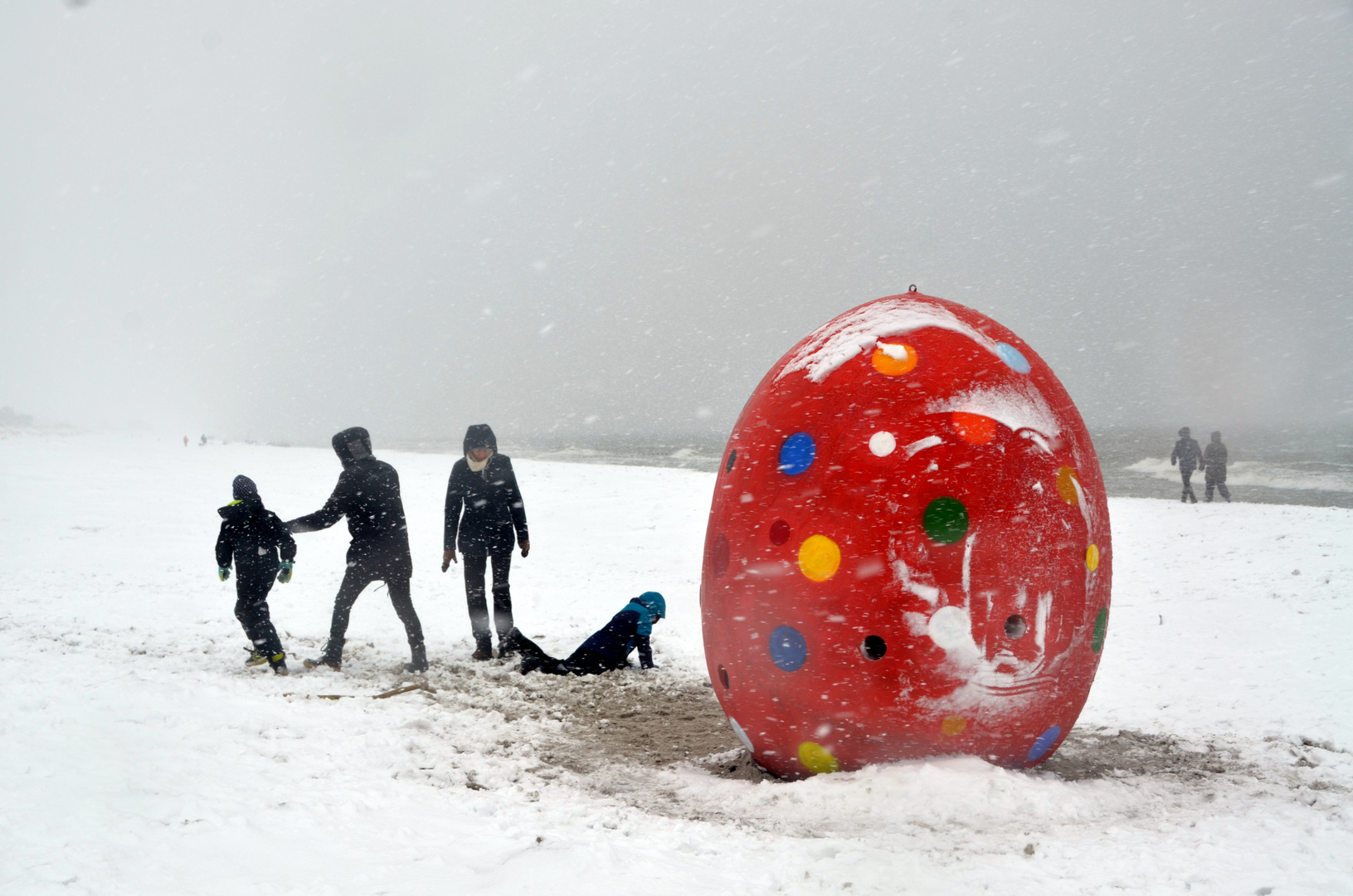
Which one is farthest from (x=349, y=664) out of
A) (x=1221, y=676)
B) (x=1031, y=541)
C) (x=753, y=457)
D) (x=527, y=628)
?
(x=1221, y=676)

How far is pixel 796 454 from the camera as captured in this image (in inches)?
151

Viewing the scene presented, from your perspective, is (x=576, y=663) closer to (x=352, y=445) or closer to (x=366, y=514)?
(x=366, y=514)

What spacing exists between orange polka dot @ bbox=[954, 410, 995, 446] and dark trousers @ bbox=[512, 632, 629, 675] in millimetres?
3798

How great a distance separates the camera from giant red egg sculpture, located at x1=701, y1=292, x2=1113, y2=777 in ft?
11.3

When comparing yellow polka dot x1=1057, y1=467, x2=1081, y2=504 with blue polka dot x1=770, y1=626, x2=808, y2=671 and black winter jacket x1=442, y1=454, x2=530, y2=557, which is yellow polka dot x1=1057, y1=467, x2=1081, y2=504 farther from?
black winter jacket x1=442, y1=454, x2=530, y2=557

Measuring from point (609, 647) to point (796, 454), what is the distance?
3247 millimetres

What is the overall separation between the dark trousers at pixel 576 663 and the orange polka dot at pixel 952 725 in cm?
341

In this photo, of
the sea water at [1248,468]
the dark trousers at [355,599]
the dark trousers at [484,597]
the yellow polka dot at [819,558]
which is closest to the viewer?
the yellow polka dot at [819,558]

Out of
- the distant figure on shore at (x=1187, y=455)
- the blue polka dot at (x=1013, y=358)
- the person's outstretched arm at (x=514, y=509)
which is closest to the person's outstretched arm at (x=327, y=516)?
the person's outstretched arm at (x=514, y=509)

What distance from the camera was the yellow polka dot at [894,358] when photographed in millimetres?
3803

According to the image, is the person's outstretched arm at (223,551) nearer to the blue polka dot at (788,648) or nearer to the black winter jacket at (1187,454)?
the blue polka dot at (788,648)

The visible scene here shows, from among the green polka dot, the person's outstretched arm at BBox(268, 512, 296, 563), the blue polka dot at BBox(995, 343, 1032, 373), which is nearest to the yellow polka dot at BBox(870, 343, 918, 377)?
the blue polka dot at BBox(995, 343, 1032, 373)

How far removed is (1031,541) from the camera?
11.6 feet

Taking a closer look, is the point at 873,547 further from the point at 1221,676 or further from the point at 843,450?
the point at 1221,676
